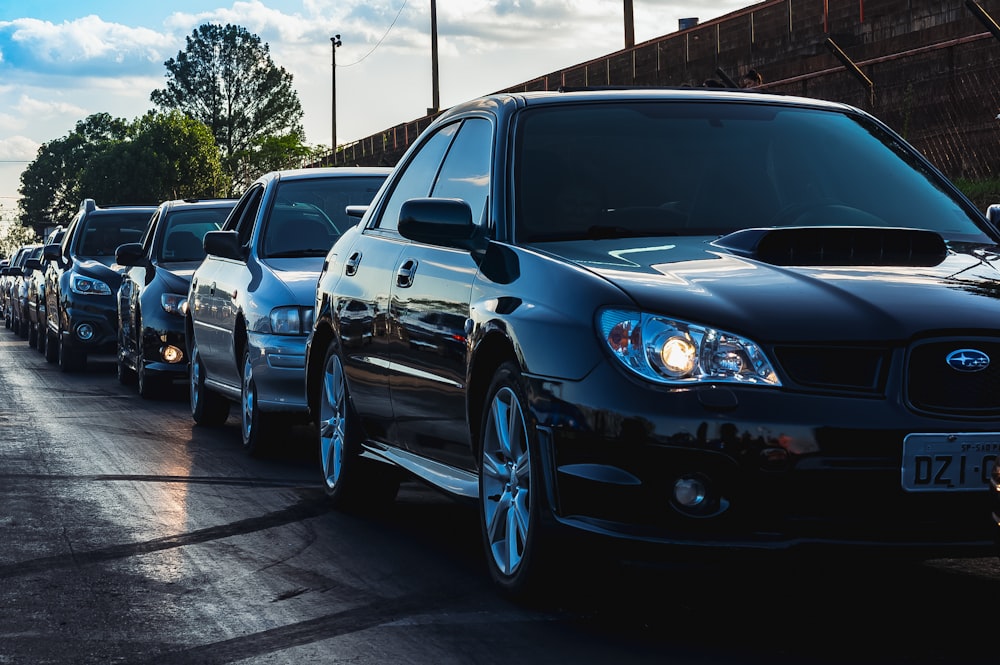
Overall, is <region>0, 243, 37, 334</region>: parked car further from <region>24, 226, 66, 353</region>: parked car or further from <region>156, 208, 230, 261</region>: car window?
<region>156, 208, 230, 261</region>: car window

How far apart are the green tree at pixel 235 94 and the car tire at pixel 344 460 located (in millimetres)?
104357

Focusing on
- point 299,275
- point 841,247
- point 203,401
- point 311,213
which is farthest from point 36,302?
point 841,247

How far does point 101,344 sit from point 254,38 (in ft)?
312

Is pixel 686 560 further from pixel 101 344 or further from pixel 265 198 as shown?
pixel 101 344

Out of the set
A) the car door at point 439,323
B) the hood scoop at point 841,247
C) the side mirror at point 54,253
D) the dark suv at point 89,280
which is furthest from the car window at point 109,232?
the hood scoop at point 841,247

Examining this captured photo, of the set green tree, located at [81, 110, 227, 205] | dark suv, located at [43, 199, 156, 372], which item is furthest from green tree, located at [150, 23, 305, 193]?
dark suv, located at [43, 199, 156, 372]

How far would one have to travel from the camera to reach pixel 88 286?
19234 millimetres

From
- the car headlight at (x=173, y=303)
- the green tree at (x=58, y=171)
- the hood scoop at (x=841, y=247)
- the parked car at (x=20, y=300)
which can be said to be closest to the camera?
the hood scoop at (x=841, y=247)

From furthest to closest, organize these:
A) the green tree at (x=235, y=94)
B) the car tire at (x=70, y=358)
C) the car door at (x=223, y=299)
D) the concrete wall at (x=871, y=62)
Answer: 1. the green tree at (x=235, y=94)
2. the car tire at (x=70, y=358)
3. the concrete wall at (x=871, y=62)
4. the car door at (x=223, y=299)

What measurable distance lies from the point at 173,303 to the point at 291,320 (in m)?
5.17

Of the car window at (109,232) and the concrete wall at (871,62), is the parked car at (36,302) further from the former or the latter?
the concrete wall at (871,62)

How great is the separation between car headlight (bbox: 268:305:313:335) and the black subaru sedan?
225 centimetres

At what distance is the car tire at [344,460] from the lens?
749cm

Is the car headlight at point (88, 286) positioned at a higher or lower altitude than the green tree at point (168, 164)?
lower
